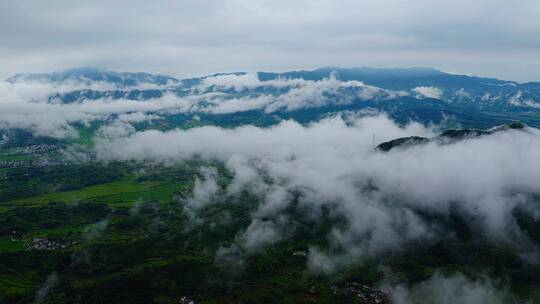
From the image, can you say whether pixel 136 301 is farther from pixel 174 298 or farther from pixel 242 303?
pixel 242 303

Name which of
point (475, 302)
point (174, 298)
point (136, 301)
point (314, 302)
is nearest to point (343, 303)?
point (314, 302)

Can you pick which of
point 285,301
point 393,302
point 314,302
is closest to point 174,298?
point 285,301

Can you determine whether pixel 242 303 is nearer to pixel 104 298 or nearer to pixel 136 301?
pixel 136 301

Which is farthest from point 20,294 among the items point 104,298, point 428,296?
point 428,296

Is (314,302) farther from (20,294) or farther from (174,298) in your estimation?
(20,294)

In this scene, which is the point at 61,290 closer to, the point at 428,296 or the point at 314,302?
the point at 314,302

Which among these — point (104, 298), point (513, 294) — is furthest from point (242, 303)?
point (513, 294)
